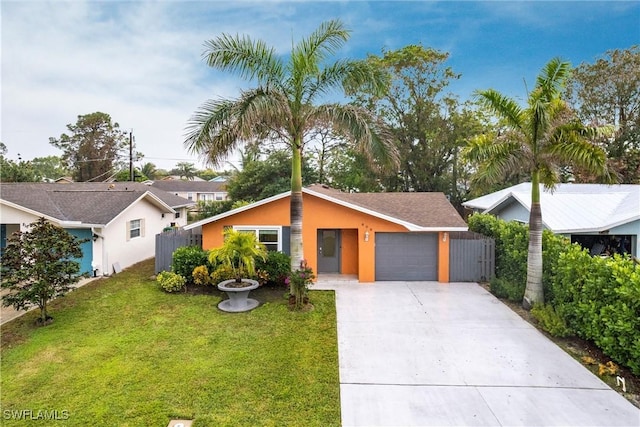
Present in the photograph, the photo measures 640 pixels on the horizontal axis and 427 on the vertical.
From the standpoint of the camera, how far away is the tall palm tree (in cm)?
908

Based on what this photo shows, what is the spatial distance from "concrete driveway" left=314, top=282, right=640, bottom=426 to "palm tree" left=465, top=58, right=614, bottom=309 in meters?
2.45

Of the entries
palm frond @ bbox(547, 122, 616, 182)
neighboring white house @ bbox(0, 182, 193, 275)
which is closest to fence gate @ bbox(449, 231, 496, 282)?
palm frond @ bbox(547, 122, 616, 182)

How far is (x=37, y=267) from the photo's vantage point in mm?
8453

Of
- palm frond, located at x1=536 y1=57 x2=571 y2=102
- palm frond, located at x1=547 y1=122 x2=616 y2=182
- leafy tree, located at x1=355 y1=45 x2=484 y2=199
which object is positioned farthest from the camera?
leafy tree, located at x1=355 y1=45 x2=484 y2=199

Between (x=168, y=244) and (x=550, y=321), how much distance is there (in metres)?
12.5

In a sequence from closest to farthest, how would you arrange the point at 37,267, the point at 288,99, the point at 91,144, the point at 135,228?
the point at 37,267, the point at 288,99, the point at 135,228, the point at 91,144

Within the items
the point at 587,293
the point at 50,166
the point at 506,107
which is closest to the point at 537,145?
the point at 506,107

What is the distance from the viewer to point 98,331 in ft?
27.3

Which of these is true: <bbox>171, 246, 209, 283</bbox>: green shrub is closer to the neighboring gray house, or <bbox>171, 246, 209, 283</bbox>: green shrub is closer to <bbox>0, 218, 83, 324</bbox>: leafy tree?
<bbox>0, 218, 83, 324</bbox>: leafy tree

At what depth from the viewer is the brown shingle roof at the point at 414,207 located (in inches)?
520

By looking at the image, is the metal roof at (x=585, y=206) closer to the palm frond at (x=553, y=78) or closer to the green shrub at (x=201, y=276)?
the palm frond at (x=553, y=78)

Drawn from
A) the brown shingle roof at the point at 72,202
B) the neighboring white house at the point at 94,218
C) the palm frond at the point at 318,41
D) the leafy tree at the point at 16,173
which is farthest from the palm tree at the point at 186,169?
the palm frond at the point at 318,41

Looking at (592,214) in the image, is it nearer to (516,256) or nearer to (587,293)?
(516,256)

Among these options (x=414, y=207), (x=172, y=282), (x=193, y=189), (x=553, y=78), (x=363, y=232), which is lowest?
(x=172, y=282)
